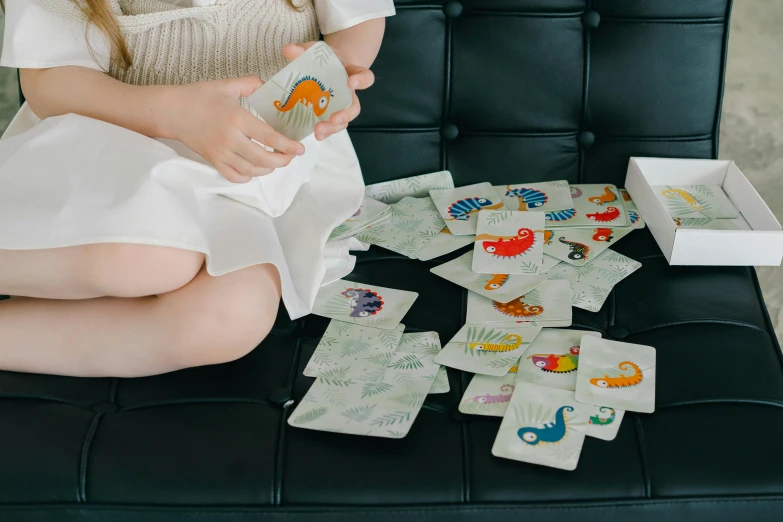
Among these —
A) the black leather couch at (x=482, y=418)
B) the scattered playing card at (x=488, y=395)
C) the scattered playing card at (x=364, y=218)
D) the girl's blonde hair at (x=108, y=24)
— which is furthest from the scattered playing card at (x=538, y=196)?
the girl's blonde hair at (x=108, y=24)

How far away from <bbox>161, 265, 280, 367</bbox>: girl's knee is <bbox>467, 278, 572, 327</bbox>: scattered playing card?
0.31m

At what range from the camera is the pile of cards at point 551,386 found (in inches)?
37.2

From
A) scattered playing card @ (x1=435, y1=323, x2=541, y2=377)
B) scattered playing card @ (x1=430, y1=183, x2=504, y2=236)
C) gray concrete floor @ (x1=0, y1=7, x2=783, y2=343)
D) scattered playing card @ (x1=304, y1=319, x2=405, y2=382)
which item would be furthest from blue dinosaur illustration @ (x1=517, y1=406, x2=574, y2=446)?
gray concrete floor @ (x1=0, y1=7, x2=783, y2=343)

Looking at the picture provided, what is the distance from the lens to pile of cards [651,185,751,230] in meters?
1.32

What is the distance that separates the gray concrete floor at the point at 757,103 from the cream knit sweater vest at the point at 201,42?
0.63 meters

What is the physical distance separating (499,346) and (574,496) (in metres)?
0.25

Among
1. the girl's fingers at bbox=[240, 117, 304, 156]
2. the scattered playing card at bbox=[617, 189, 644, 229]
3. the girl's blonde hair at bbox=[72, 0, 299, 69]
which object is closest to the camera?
the girl's fingers at bbox=[240, 117, 304, 156]

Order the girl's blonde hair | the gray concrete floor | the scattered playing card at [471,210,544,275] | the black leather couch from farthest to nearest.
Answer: the gray concrete floor < the scattered playing card at [471,210,544,275] < the girl's blonde hair < the black leather couch

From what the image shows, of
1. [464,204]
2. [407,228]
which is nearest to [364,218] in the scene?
[407,228]

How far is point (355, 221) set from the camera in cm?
138

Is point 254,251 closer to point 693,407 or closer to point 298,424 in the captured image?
point 298,424

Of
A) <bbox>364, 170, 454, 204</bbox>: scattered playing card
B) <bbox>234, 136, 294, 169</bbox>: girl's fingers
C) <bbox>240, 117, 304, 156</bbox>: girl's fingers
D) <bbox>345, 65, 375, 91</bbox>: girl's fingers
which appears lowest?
<bbox>364, 170, 454, 204</bbox>: scattered playing card

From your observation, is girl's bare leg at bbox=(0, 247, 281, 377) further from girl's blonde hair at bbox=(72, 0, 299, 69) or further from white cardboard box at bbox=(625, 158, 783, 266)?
white cardboard box at bbox=(625, 158, 783, 266)

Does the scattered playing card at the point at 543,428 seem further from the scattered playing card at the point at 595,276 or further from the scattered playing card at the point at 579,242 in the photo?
the scattered playing card at the point at 579,242
